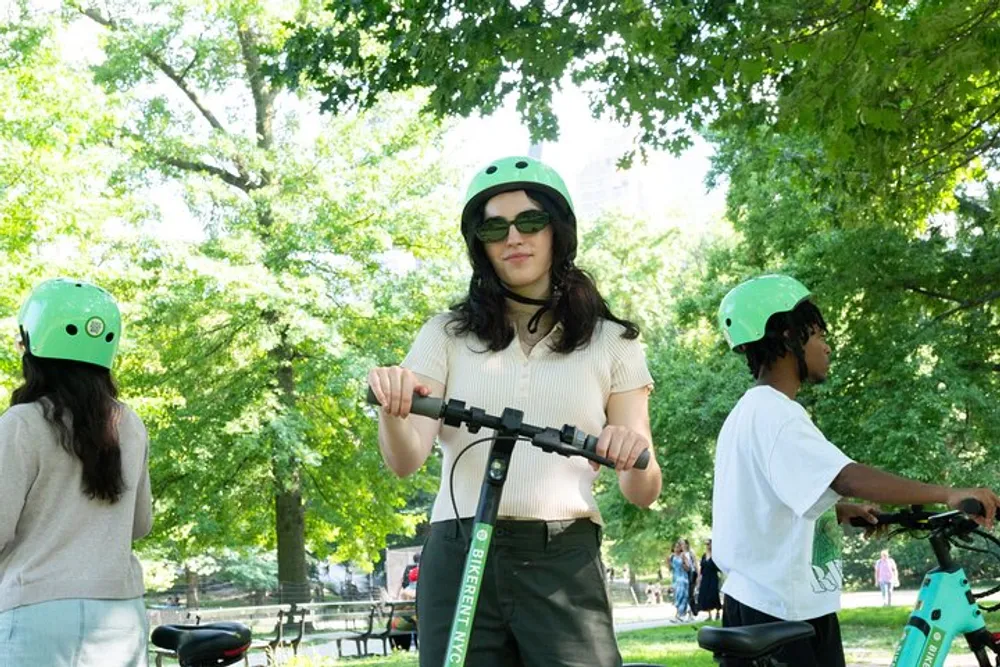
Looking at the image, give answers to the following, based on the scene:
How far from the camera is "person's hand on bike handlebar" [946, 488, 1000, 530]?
3.80 metres

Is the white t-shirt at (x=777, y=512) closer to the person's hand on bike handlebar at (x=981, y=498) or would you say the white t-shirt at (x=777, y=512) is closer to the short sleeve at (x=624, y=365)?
the person's hand on bike handlebar at (x=981, y=498)

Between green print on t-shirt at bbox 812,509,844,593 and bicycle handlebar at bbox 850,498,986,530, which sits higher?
bicycle handlebar at bbox 850,498,986,530

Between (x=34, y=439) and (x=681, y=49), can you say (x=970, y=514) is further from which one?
(x=681, y=49)

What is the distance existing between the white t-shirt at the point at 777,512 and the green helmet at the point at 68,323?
2041mm

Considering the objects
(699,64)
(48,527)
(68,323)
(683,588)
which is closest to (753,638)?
(48,527)

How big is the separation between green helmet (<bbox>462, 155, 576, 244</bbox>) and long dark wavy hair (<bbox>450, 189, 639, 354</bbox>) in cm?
2

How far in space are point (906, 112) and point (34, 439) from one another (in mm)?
8487

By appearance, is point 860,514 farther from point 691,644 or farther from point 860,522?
point 691,644

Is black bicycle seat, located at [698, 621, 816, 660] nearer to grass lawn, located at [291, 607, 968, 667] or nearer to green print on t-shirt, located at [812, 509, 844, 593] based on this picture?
green print on t-shirt, located at [812, 509, 844, 593]

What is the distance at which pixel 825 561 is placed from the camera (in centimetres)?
423

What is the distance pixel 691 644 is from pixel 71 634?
14105 millimetres

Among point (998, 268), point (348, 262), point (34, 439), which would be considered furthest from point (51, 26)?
point (34, 439)

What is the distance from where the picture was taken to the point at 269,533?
3081 centimetres

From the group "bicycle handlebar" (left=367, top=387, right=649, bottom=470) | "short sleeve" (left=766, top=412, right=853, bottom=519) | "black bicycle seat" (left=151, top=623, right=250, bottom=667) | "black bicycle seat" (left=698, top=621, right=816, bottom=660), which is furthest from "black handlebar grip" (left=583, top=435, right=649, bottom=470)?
"black bicycle seat" (left=151, top=623, right=250, bottom=667)
